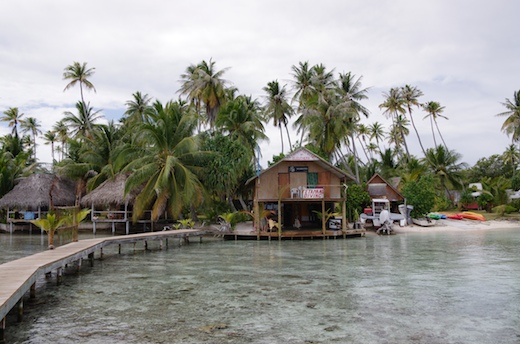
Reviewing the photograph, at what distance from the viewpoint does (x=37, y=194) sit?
87.0ft

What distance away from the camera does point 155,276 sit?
10844 millimetres

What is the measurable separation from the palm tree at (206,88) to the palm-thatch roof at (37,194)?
417 inches

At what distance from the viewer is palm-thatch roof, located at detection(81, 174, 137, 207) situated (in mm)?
25506

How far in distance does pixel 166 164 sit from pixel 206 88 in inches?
380

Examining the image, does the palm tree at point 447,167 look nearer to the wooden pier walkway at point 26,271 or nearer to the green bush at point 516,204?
the green bush at point 516,204

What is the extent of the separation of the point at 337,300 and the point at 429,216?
76.7 ft

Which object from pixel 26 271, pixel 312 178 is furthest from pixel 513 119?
pixel 26 271

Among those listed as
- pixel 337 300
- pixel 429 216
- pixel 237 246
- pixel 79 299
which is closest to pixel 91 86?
pixel 237 246

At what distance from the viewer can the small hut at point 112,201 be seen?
2556cm

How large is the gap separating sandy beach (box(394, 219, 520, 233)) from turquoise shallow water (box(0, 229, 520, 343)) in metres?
12.4

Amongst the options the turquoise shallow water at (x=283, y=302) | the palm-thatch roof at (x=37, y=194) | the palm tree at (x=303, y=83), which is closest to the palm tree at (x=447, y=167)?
the palm tree at (x=303, y=83)

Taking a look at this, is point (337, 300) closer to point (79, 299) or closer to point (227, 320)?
point (227, 320)

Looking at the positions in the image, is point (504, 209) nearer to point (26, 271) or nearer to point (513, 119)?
point (513, 119)

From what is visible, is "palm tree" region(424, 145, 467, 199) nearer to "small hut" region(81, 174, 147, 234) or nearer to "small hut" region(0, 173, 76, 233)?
"small hut" region(81, 174, 147, 234)
